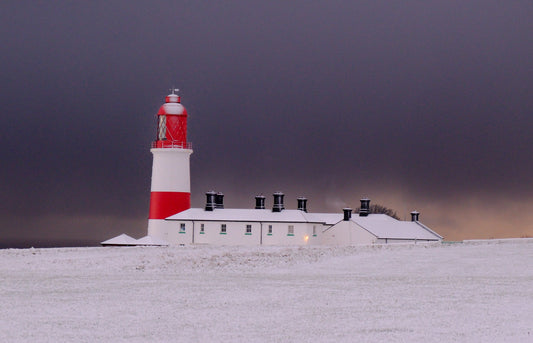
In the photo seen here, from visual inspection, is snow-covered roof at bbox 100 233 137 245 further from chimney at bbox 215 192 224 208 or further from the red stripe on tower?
chimney at bbox 215 192 224 208

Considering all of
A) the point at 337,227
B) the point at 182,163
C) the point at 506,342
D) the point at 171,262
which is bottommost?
the point at 506,342

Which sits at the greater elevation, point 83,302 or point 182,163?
point 182,163

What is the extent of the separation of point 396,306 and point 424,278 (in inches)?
390

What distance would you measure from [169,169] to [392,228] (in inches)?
782

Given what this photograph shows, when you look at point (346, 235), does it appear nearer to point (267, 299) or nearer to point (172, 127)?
point (172, 127)

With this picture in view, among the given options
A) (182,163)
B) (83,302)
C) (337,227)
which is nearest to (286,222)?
(337,227)

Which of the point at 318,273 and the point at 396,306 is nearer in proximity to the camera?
the point at 396,306

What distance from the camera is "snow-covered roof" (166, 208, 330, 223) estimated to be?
67375 millimetres

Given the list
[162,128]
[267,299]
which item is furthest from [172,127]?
[267,299]

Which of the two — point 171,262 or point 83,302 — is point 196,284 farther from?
point 171,262

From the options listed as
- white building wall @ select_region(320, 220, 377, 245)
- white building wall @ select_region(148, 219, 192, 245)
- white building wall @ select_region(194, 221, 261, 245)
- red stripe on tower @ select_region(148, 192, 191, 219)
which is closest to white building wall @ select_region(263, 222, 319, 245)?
white building wall @ select_region(194, 221, 261, 245)

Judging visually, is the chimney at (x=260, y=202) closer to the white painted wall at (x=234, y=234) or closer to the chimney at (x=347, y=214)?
the white painted wall at (x=234, y=234)

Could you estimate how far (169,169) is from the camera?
65562mm

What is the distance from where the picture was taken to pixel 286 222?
67.0m
